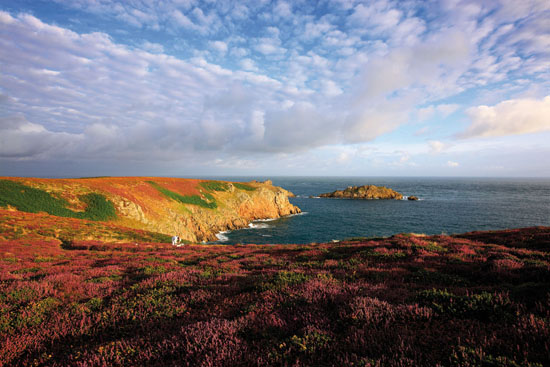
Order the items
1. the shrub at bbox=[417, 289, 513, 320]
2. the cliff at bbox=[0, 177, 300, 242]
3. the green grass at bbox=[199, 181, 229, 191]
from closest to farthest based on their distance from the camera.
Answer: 1. the shrub at bbox=[417, 289, 513, 320]
2. the cliff at bbox=[0, 177, 300, 242]
3. the green grass at bbox=[199, 181, 229, 191]

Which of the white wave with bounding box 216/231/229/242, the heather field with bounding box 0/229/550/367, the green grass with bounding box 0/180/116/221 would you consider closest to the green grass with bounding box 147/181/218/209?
the white wave with bounding box 216/231/229/242

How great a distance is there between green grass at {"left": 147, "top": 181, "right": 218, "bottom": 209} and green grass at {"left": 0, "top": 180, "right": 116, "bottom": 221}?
17392 mm

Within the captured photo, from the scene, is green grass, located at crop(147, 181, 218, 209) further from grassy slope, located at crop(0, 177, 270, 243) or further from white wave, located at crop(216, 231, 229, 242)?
white wave, located at crop(216, 231, 229, 242)

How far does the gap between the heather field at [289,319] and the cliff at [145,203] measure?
32266mm

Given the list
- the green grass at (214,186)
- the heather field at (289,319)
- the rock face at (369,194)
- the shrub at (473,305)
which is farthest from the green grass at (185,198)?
the rock face at (369,194)

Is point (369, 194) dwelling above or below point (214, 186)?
below

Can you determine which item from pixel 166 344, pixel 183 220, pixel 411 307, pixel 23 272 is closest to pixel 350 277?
pixel 411 307

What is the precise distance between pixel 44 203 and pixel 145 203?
16175 mm

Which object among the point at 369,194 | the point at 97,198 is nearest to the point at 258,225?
the point at 97,198

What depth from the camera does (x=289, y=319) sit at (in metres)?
4.97

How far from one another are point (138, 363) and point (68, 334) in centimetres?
269

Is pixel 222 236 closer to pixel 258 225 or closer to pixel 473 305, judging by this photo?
pixel 258 225

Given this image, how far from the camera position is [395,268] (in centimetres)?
891

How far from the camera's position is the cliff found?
3622 centimetres
